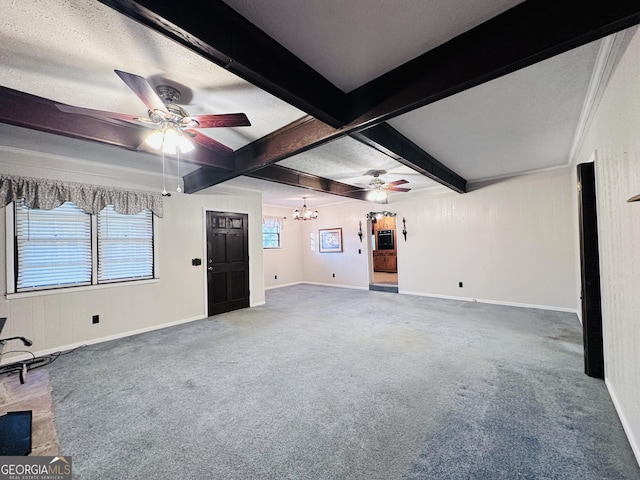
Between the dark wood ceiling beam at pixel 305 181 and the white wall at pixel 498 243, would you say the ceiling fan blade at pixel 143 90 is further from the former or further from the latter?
the white wall at pixel 498 243

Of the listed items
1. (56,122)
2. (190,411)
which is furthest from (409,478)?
(56,122)

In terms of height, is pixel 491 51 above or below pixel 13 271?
above

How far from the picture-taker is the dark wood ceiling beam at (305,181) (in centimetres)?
414

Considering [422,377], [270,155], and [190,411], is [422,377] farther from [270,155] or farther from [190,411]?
[270,155]

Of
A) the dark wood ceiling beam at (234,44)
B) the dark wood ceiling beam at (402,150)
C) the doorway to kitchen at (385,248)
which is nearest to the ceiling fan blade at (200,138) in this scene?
the dark wood ceiling beam at (234,44)

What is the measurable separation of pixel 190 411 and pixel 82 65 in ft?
8.58

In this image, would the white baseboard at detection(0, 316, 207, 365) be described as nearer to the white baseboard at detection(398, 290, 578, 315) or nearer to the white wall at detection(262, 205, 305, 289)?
the white wall at detection(262, 205, 305, 289)

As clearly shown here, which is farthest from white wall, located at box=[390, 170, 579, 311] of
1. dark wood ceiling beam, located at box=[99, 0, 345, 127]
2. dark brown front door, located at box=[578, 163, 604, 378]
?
dark wood ceiling beam, located at box=[99, 0, 345, 127]

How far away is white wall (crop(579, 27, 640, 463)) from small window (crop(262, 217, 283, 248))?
7.12 meters

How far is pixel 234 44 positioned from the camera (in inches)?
56.1

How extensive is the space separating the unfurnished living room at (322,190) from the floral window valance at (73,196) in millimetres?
25

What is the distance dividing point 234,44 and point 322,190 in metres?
3.86

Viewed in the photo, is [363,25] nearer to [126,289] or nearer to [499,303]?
[126,289]

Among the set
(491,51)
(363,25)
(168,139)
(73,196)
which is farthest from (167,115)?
(73,196)
